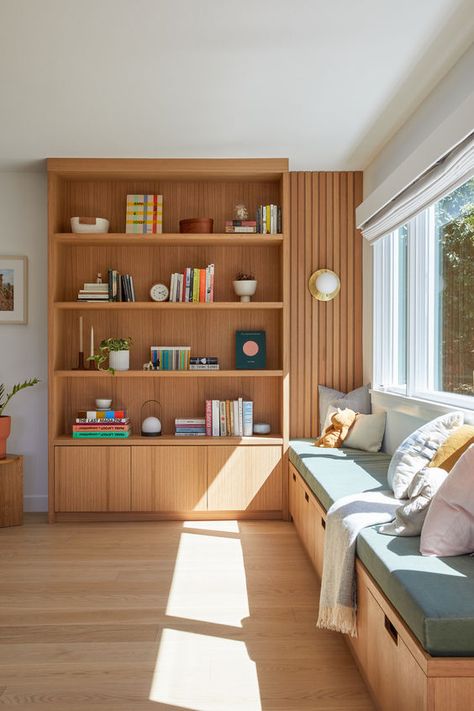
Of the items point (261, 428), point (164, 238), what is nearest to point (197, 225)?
point (164, 238)

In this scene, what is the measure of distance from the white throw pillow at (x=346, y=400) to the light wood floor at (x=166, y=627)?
1.01m

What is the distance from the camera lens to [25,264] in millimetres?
5496

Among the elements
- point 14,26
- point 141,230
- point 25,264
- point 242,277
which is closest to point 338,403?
point 242,277

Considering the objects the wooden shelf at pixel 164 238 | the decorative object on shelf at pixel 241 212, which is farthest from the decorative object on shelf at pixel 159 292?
the decorative object on shelf at pixel 241 212

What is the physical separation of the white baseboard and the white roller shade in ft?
10.7

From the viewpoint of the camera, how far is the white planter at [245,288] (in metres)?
5.28

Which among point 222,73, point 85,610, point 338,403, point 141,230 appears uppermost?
point 222,73

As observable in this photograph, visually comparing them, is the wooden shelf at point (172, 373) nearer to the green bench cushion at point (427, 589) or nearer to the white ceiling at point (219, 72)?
the white ceiling at point (219, 72)

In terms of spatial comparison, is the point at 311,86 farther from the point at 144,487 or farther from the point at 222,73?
the point at 144,487

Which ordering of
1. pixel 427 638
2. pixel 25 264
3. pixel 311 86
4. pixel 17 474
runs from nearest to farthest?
1. pixel 427 638
2. pixel 311 86
3. pixel 17 474
4. pixel 25 264

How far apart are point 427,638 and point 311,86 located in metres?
2.87

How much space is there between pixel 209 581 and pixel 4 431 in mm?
2119

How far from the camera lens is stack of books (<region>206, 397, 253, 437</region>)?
5.26 meters

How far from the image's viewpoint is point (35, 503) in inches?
217
